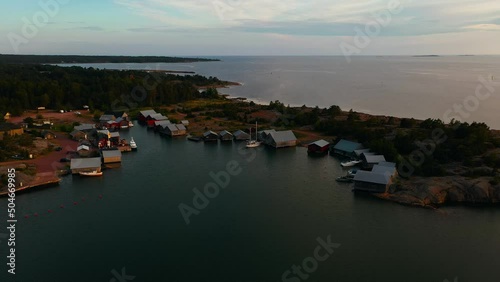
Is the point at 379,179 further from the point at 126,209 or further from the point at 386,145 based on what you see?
the point at 126,209

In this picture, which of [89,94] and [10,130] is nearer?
[10,130]

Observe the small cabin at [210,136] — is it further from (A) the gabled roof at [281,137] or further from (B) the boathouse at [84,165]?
(B) the boathouse at [84,165]

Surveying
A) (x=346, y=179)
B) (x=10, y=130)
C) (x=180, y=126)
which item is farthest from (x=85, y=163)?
(x=346, y=179)

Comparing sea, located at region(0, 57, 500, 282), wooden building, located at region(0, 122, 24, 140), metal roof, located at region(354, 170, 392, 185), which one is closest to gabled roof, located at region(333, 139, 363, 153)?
sea, located at region(0, 57, 500, 282)

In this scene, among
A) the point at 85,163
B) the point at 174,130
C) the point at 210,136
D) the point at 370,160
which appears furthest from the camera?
the point at 174,130

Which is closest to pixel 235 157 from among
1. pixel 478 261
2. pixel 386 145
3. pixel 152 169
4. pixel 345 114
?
pixel 152 169

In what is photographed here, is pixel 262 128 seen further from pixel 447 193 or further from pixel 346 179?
pixel 447 193

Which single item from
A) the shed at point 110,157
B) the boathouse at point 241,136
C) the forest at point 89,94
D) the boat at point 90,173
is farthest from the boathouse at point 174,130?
the forest at point 89,94
